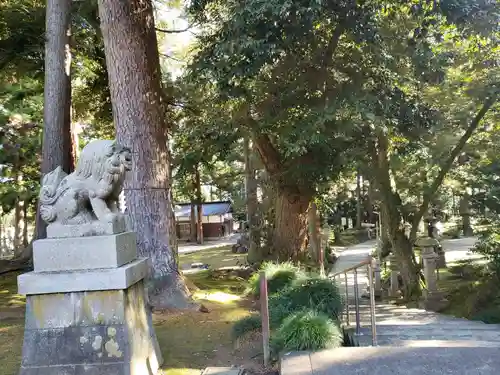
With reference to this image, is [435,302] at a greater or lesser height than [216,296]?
lesser

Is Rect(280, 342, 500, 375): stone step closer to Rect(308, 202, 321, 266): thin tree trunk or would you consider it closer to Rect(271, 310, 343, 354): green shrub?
Rect(271, 310, 343, 354): green shrub

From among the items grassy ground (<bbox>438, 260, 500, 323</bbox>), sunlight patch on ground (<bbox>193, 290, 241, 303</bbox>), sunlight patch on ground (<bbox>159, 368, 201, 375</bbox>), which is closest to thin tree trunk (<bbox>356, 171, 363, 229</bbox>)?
grassy ground (<bbox>438, 260, 500, 323</bbox>)

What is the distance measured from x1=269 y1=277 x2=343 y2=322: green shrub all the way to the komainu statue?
3023mm

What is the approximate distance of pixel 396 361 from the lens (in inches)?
172

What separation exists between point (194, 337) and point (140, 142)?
3.54 m

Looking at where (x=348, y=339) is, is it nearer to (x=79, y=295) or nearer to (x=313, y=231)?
(x=79, y=295)

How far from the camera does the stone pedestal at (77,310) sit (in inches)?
167

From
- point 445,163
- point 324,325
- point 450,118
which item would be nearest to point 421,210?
point 445,163

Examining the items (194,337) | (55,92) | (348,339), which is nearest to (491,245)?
(348,339)

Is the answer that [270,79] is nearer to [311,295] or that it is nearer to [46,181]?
[311,295]

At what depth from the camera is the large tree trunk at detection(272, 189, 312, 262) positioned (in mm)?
12688

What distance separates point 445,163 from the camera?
40.8 ft

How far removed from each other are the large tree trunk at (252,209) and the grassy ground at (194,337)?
5.98 m

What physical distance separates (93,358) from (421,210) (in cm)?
1050
